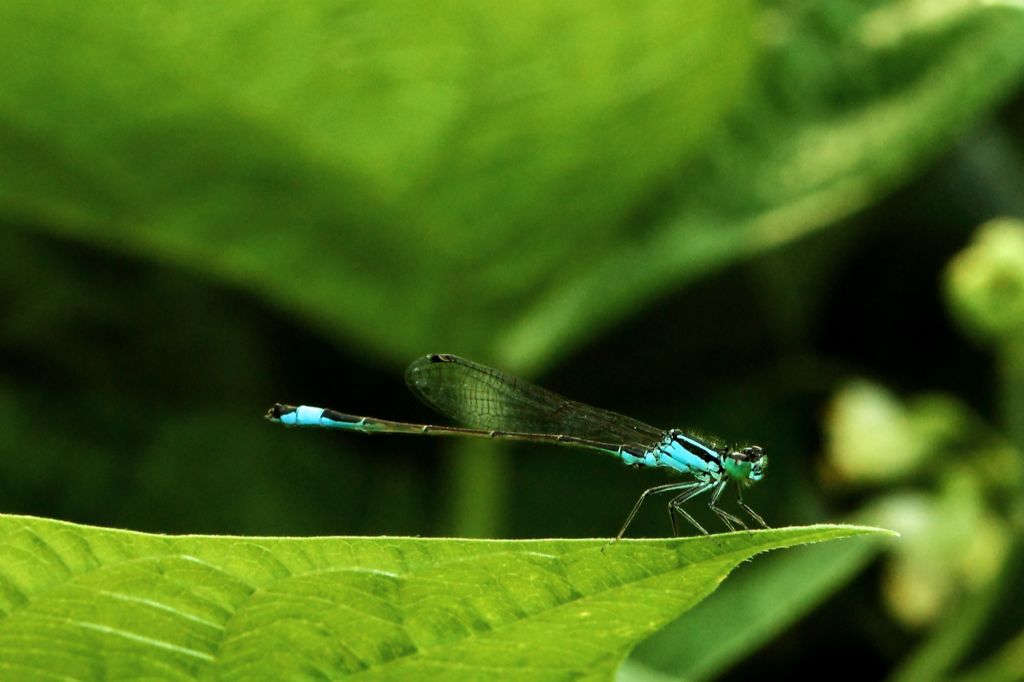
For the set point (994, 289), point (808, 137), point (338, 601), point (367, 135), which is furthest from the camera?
point (808, 137)

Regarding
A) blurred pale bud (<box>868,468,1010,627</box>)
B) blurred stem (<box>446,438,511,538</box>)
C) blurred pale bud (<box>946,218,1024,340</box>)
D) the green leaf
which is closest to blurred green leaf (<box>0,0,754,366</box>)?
blurred stem (<box>446,438,511,538</box>)

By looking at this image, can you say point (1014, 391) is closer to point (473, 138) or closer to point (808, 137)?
point (808, 137)

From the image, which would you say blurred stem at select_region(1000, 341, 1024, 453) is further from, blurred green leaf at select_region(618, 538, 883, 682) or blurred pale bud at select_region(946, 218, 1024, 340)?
blurred green leaf at select_region(618, 538, 883, 682)

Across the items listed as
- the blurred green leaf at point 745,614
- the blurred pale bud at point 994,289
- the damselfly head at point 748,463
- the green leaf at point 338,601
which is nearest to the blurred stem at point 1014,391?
the blurred pale bud at point 994,289

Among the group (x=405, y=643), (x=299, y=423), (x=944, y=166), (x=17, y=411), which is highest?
(x=944, y=166)

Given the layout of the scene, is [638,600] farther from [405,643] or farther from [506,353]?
[506,353]

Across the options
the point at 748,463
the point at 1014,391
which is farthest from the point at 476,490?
the point at 1014,391

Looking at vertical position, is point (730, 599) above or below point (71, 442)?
below

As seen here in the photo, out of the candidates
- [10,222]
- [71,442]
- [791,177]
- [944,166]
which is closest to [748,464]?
[791,177]
